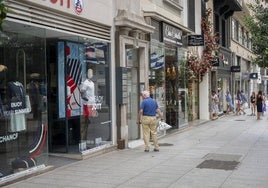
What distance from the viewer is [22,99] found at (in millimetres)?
9312

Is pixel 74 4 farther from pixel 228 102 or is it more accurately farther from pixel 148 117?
pixel 228 102

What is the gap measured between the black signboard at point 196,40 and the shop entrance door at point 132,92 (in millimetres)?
6598

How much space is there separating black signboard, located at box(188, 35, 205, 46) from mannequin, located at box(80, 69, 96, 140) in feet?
32.3

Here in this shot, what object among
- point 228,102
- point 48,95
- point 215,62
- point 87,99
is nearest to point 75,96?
point 87,99

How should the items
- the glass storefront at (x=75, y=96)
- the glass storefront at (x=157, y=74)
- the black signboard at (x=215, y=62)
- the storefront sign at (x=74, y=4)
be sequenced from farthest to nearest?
1. the black signboard at (x=215, y=62)
2. the glass storefront at (x=157, y=74)
3. the glass storefront at (x=75, y=96)
4. the storefront sign at (x=74, y=4)

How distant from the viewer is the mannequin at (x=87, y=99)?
12195 millimetres

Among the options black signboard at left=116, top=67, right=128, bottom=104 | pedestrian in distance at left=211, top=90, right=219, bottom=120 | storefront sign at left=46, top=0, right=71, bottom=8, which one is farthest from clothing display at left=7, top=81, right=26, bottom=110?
Result: pedestrian in distance at left=211, top=90, right=219, bottom=120

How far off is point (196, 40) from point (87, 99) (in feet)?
33.9

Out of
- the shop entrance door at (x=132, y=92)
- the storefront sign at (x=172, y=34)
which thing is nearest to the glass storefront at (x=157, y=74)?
the storefront sign at (x=172, y=34)

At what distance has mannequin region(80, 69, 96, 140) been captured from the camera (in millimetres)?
12195

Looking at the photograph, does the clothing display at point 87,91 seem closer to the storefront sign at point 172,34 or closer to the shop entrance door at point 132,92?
the shop entrance door at point 132,92

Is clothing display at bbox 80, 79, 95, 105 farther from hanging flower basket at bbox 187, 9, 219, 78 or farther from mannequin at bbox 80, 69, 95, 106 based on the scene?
hanging flower basket at bbox 187, 9, 219, 78

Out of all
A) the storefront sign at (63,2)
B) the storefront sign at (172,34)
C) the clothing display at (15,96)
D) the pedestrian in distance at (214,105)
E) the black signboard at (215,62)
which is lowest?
the pedestrian in distance at (214,105)

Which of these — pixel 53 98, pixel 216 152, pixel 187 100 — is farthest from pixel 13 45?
pixel 187 100
